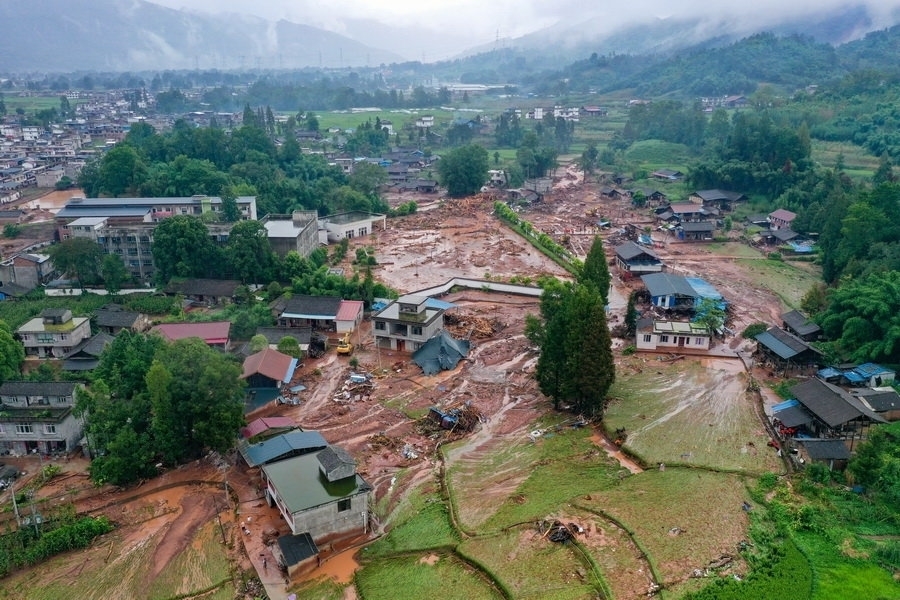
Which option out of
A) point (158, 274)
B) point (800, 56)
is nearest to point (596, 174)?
point (158, 274)

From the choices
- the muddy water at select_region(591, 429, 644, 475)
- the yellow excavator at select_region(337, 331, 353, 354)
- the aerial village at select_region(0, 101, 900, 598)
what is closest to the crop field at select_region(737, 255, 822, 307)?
the aerial village at select_region(0, 101, 900, 598)

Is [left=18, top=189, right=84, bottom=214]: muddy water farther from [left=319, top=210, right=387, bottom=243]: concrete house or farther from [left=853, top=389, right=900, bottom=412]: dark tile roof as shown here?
[left=853, top=389, right=900, bottom=412]: dark tile roof

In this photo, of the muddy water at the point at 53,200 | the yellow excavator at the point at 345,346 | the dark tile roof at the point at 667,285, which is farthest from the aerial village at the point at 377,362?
the muddy water at the point at 53,200

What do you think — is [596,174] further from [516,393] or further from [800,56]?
[800,56]

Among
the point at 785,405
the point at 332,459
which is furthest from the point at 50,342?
the point at 785,405

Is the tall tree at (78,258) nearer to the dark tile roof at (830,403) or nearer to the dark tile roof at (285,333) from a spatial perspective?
the dark tile roof at (285,333)

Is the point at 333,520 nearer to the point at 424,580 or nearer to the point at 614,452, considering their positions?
the point at 424,580
